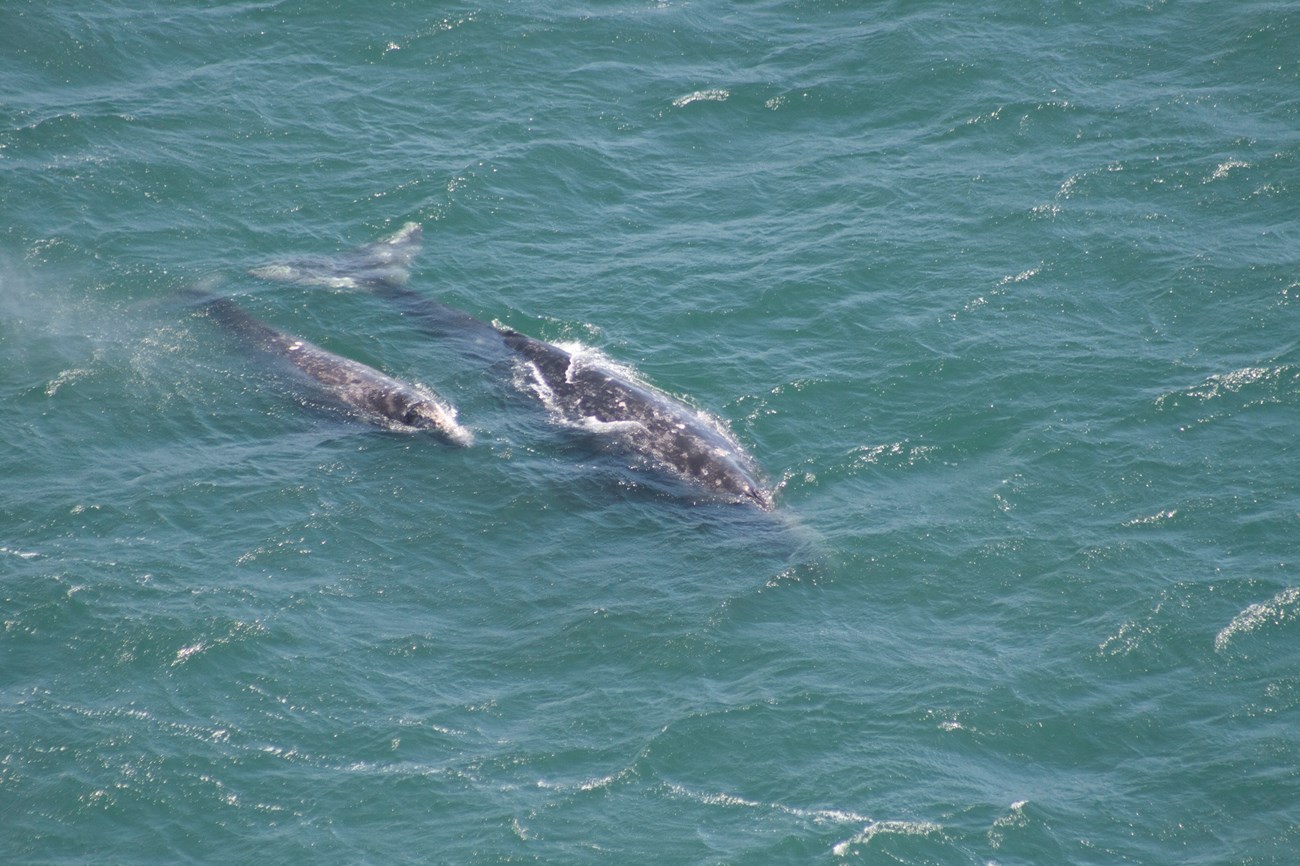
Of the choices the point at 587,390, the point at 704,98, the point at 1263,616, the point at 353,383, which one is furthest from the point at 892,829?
the point at 704,98

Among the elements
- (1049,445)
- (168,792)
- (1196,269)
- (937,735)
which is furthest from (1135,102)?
(168,792)

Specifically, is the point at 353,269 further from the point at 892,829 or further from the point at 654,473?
the point at 892,829

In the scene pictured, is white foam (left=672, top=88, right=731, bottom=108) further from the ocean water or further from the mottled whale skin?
the mottled whale skin

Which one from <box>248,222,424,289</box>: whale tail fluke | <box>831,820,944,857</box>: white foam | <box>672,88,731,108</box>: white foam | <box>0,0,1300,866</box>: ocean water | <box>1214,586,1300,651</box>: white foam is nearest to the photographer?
<box>831,820,944,857</box>: white foam

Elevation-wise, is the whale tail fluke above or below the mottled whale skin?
Result: above

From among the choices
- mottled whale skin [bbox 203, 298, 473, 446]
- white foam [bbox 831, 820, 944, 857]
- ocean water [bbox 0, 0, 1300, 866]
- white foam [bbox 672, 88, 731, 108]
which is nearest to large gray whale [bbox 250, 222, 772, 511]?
ocean water [bbox 0, 0, 1300, 866]

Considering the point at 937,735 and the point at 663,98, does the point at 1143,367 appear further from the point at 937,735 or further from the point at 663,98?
the point at 663,98
